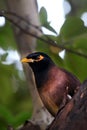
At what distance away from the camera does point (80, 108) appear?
4.50ft

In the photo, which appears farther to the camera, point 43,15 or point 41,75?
point 41,75

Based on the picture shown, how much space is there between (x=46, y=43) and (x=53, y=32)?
0.20 feet

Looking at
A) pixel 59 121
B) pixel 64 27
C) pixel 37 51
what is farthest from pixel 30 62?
pixel 59 121

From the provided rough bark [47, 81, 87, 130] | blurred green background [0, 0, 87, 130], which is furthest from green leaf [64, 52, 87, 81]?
rough bark [47, 81, 87, 130]

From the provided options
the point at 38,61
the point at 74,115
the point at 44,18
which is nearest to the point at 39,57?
the point at 38,61

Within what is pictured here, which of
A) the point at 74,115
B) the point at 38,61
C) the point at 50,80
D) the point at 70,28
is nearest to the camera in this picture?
the point at 74,115

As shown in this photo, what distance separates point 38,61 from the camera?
7.45 ft

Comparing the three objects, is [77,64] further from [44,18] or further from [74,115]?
[74,115]

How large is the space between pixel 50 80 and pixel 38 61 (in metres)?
0.16

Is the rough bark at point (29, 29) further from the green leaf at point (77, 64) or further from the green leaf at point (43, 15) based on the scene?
the green leaf at point (77, 64)

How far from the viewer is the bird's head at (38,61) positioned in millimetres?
2150

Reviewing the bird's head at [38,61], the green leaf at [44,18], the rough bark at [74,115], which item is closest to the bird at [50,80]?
the bird's head at [38,61]

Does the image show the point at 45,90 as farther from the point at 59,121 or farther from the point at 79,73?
the point at 59,121

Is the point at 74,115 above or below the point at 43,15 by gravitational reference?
below
